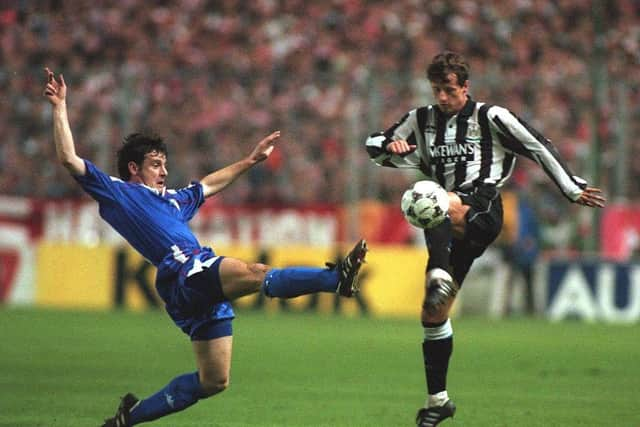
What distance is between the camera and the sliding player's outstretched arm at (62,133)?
7.13 meters

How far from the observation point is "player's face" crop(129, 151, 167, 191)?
7.62 m

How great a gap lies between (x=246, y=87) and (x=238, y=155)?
1.16 metres

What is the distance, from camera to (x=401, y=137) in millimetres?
8578

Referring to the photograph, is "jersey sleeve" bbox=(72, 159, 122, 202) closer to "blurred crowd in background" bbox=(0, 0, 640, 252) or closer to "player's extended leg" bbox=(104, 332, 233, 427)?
"player's extended leg" bbox=(104, 332, 233, 427)

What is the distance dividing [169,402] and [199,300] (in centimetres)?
66

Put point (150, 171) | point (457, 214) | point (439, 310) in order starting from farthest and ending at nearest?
1. point (457, 214)
2. point (439, 310)
3. point (150, 171)

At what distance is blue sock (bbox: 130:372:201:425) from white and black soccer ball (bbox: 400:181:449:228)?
1645 mm

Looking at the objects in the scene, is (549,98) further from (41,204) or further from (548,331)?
(41,204)

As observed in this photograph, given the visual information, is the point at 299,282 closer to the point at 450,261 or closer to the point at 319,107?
the point at 450,261

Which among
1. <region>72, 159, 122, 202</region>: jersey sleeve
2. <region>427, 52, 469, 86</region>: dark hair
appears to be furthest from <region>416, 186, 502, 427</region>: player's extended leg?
<region>72, 159, 122, 202</region>: jersey sleeve

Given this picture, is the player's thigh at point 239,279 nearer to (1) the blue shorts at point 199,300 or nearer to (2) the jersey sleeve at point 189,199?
(1) the blue shorts at point 199,300

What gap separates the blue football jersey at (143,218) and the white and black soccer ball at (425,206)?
134cm

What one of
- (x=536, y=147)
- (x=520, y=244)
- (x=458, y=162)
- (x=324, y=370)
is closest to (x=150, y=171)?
(x=458, y=162)

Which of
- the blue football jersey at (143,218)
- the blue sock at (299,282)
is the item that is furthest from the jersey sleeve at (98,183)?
the blue sock at (299,282)
